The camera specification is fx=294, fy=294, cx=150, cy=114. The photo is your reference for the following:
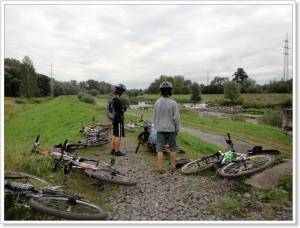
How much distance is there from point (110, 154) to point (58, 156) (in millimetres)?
3057

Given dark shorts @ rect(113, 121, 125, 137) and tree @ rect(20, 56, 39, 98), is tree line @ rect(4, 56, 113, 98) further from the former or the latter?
dark shorts @ rect(113, 121, 125, 137)

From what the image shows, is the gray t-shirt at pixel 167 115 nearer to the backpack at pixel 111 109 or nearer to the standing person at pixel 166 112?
the standing person at pixel 166 112

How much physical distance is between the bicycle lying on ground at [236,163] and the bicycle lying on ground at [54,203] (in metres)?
3.48

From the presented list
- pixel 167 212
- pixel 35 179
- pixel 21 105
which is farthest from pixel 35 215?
pixel 21 105

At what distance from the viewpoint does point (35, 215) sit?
17.2ft

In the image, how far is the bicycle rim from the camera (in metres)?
8.12

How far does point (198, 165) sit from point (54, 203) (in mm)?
4345

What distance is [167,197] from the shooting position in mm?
6547

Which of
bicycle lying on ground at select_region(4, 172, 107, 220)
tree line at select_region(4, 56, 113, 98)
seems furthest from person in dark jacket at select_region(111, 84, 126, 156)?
tree line at select_region(4, 56, 113, 98)

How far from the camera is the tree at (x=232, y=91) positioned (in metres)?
64.4

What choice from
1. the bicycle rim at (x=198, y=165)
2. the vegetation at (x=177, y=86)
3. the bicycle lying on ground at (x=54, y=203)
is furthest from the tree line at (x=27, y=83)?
the bicycle lying on ground at (x=54, y=203)

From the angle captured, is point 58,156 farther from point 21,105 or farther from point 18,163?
point 21,105

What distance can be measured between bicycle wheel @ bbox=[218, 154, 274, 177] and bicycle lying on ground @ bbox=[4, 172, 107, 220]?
135 inches

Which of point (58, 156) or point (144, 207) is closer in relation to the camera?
point (144, 207)
